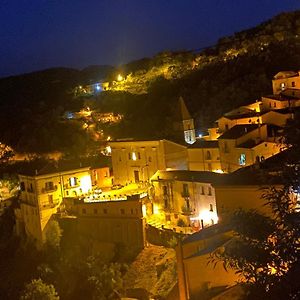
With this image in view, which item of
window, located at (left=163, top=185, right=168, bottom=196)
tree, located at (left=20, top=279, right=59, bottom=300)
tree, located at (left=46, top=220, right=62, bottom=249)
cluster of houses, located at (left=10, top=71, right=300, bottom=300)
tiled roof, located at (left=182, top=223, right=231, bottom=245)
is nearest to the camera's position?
tiled roof, located at (left=182, top=223, right=231, bottom=245)

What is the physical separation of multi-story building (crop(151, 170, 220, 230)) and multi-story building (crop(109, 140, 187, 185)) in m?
4.15

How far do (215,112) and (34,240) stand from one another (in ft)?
64.7

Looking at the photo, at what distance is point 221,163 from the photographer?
95.7 feet

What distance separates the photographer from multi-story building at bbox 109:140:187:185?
32.1 metres

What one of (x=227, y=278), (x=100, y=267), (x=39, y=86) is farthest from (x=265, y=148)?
(x=39, y=86)

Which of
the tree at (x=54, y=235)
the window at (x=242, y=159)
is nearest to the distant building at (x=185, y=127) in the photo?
the window at (x=242, y=159)

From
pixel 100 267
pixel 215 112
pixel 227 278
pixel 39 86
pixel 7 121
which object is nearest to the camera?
pixel 227 278

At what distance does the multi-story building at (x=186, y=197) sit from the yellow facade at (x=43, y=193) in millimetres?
6467

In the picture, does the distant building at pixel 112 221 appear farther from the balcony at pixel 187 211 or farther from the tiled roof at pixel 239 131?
the tiled roof at pixel 239 131

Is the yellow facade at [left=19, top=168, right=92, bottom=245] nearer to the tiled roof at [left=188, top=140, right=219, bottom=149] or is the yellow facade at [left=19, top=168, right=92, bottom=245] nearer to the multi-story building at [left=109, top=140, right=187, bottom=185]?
the multi-story building at [left=109, top=140, right=187, bottom=185]

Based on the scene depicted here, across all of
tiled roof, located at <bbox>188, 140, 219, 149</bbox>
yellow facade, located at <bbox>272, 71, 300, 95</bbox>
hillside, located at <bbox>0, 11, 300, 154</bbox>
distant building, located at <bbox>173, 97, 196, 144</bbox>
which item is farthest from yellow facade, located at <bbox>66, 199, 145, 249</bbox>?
yellow facade, located at <bbox>272, 71, 300, 95</bbox>

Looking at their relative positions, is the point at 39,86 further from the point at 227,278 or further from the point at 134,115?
the point at 227,278

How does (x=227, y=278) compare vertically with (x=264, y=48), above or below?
below

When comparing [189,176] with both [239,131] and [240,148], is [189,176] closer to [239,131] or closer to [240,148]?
[240,148]
